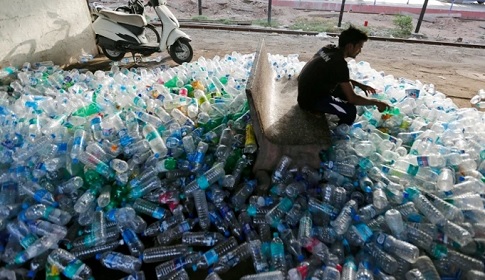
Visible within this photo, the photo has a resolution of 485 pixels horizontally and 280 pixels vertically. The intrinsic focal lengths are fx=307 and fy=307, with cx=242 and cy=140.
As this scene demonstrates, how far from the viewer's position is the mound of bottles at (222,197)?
240cm

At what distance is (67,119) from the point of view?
3.50 meters

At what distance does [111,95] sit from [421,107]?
156 inches

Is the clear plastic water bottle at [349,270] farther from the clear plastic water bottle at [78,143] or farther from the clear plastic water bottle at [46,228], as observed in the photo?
the clear plastic water bottle at [78,143]

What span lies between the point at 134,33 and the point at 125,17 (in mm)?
320

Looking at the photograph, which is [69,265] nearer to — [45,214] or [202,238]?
[45,214]

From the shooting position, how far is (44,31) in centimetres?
553

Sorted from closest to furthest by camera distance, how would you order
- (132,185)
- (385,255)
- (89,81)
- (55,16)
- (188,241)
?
(385,255), (188,241), (132,185), (89,81), (55,16)

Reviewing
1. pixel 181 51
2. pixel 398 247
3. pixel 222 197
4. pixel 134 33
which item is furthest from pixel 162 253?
pixel 134 33

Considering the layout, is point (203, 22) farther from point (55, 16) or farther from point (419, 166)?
point (419, 166)

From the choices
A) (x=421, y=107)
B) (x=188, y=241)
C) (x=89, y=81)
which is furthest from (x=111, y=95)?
(x=421, y=107)

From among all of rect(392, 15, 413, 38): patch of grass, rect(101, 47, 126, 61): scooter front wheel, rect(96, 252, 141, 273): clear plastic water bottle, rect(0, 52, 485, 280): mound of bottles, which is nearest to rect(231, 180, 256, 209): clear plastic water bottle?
rect(0, 52, 485, 280): mound of bottles

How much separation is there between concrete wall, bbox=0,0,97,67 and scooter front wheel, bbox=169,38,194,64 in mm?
1932

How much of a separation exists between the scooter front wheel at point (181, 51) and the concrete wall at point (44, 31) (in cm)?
Result: 193

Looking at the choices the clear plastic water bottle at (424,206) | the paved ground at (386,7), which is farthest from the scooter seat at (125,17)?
the paved ground at (386,7)
